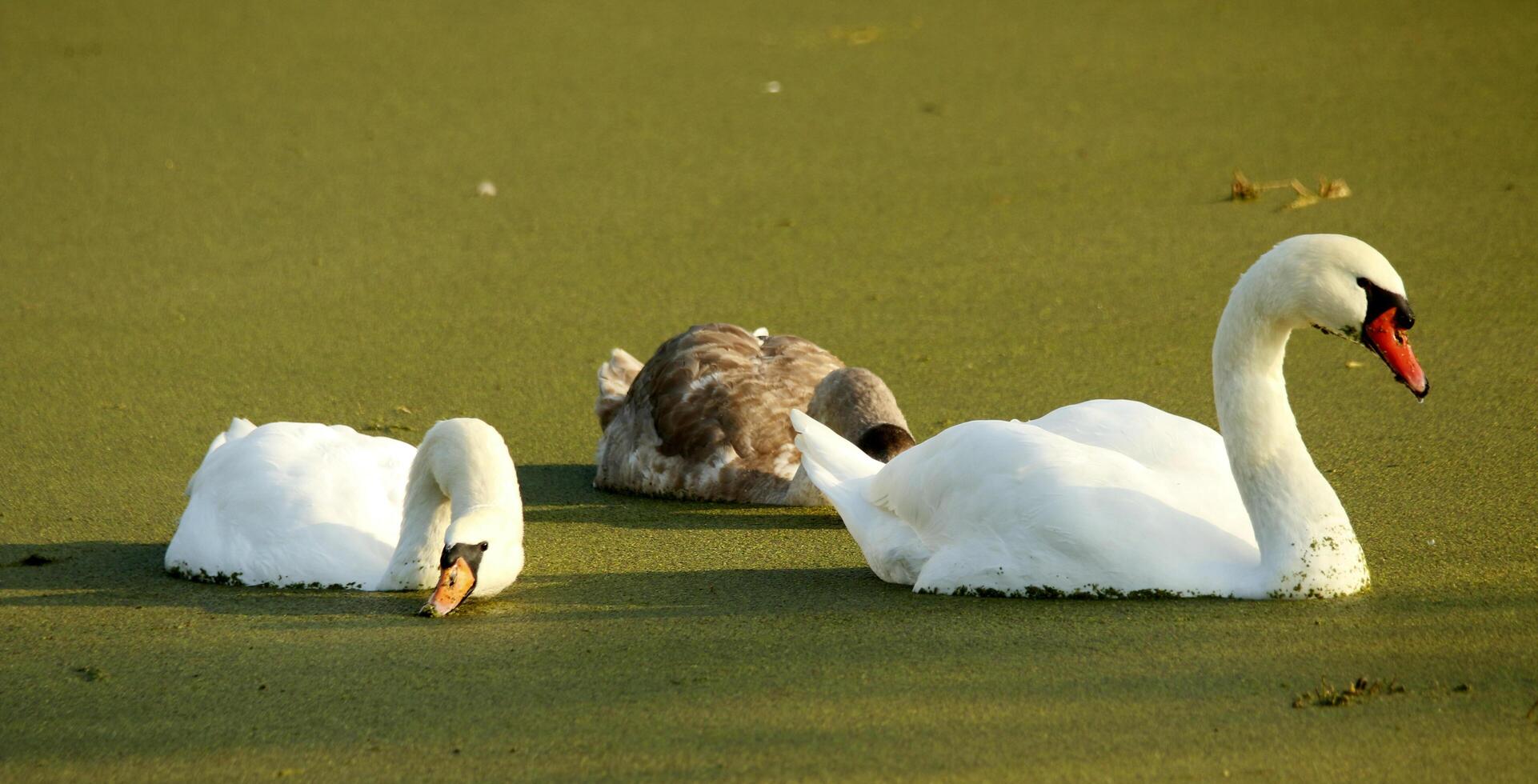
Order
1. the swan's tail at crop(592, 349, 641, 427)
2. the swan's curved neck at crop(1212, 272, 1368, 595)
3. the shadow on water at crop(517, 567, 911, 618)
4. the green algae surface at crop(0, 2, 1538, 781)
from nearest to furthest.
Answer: the green algae surface at crop(0, 2, 1538, 781)
the swan's curved neck at crop(1212, 272, 1368, 595)
the shadow on water at crop(517, 567, 911, 618)
the swan's tail at crop(592, 349, 641, 427)

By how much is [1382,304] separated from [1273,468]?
52cm

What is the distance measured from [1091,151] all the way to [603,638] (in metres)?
7.73

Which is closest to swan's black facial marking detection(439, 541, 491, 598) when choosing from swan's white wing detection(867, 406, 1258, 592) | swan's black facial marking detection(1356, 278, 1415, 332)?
swan's white wing detection(867, 406, 1258, 592)

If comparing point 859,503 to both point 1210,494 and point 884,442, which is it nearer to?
point 884,442

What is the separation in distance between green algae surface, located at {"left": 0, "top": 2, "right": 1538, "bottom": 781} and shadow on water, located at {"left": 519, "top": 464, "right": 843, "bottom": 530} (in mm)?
38

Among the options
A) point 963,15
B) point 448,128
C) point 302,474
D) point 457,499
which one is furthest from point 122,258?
point 963,15

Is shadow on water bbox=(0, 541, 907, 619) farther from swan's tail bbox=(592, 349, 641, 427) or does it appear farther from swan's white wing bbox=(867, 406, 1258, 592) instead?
swan's tail bbox=(592, 349, 641, 427)

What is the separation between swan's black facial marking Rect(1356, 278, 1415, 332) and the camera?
4320 millimetres

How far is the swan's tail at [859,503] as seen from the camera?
5.03m

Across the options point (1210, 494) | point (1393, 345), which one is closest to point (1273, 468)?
point (1210, 494)

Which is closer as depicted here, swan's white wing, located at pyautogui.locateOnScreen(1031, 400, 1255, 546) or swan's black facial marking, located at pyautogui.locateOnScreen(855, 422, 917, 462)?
swan's white wing, located at pyautogui.locateOnScreen(1031, 400, 1255, 546)

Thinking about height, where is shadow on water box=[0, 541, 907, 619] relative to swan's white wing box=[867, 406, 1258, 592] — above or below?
below

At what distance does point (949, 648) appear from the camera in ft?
14.6

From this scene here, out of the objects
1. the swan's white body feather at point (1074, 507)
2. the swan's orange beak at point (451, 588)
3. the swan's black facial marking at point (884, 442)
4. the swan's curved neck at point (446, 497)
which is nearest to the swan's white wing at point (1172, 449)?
the swan's white body feather at point (1074, 507)
